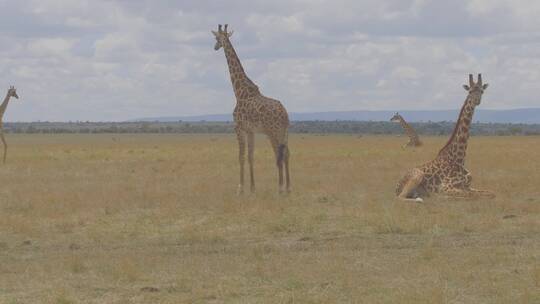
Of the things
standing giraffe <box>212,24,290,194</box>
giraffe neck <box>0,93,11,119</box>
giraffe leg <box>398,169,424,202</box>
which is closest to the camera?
giraffe leg <box>398,169,424,202</box>

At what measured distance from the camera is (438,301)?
7723mm

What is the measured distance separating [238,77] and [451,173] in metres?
4.55

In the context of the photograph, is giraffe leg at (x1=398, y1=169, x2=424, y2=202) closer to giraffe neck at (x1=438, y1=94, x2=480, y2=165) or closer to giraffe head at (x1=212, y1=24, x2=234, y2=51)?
giraffe neck at (x1=438, y1=94, x2=480, y2=165)

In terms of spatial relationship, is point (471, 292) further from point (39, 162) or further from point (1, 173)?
point (39, 162)

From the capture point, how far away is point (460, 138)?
15.9 meters

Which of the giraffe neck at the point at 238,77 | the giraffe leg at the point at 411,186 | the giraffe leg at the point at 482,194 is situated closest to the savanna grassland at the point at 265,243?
the giraffe leg at the point at 411,186

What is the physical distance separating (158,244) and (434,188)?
593 cm

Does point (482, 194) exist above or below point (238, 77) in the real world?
below

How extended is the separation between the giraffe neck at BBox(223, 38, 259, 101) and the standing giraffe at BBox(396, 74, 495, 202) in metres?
3.54

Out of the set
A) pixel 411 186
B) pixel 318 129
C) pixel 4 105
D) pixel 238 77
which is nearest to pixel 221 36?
pixel 238 77

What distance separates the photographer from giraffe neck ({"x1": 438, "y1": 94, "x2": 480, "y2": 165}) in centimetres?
1571

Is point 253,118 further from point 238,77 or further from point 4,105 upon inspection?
point 4,105

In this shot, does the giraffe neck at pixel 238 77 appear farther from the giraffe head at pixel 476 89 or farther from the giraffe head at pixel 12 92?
the giraffe head at pixel 12 92

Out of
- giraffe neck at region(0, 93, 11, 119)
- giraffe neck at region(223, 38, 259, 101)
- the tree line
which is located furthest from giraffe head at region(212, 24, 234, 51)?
the tree line
